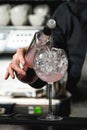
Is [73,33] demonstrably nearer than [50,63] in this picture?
No

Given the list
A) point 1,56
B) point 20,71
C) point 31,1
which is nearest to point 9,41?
point 1,56

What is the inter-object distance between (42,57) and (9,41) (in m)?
1.54

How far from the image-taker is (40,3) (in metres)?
2.79

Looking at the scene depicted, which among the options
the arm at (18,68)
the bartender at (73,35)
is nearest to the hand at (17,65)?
the arm at (18,68)

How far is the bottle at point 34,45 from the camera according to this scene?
117cm

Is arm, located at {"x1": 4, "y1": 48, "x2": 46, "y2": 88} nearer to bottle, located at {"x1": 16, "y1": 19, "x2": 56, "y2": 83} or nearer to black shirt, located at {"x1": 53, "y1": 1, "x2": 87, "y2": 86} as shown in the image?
bottle, located at {"x1": 16, "y1": 19, "x2": 56, "y2": 83}

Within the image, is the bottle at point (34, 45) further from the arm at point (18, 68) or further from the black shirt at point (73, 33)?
the black shirt at point (73, 33)

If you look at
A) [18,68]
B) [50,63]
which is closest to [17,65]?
[18,68]

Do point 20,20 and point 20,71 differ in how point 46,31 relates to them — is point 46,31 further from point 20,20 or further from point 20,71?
point 20,20

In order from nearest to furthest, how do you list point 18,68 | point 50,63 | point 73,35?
point 50,63
point 18,68
point 73,35

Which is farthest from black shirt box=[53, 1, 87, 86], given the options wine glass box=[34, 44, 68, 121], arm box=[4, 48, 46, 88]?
wine glass box=[34, 44, 68, 121]

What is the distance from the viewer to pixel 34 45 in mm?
1293

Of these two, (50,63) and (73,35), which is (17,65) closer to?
(50,63)

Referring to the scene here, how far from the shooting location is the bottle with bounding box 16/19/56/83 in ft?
3.83
